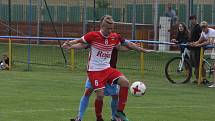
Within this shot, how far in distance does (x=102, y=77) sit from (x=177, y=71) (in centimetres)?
873

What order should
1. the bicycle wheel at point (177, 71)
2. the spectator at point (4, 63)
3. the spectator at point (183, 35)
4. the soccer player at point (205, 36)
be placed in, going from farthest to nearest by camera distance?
the spectator at point (4, 63)
the spectator at point (183, 35)
the bicycle wheel at point (177, 71)
the soccer player at point (205, 36)

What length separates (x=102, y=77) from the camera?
1176 cm

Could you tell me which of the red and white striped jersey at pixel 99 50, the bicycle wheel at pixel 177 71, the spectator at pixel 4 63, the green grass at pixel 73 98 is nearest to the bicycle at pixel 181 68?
the bicycle wheel at pixel 177 71

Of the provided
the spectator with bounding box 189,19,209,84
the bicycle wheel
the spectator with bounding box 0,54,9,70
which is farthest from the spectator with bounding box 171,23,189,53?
the spectator with bounding box 0,54,9,70

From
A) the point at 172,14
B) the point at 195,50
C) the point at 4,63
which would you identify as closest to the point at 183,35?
the point at 195,50

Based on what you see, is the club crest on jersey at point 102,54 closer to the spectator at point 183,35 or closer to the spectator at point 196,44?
the spectator at point 196,44

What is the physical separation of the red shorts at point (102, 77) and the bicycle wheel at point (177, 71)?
332 inches

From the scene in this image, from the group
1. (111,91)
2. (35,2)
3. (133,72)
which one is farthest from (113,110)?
(35,2)

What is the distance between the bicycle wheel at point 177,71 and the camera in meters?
20.1

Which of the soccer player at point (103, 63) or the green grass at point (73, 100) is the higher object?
the soccer player at point (103, 63)

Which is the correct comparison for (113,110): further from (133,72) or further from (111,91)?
(133,72)

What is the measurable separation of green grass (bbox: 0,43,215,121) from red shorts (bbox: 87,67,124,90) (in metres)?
0.97

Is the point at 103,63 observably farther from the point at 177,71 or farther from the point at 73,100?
the point at 177,71

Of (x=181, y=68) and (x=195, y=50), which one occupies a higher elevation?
(x=195, y=50)
